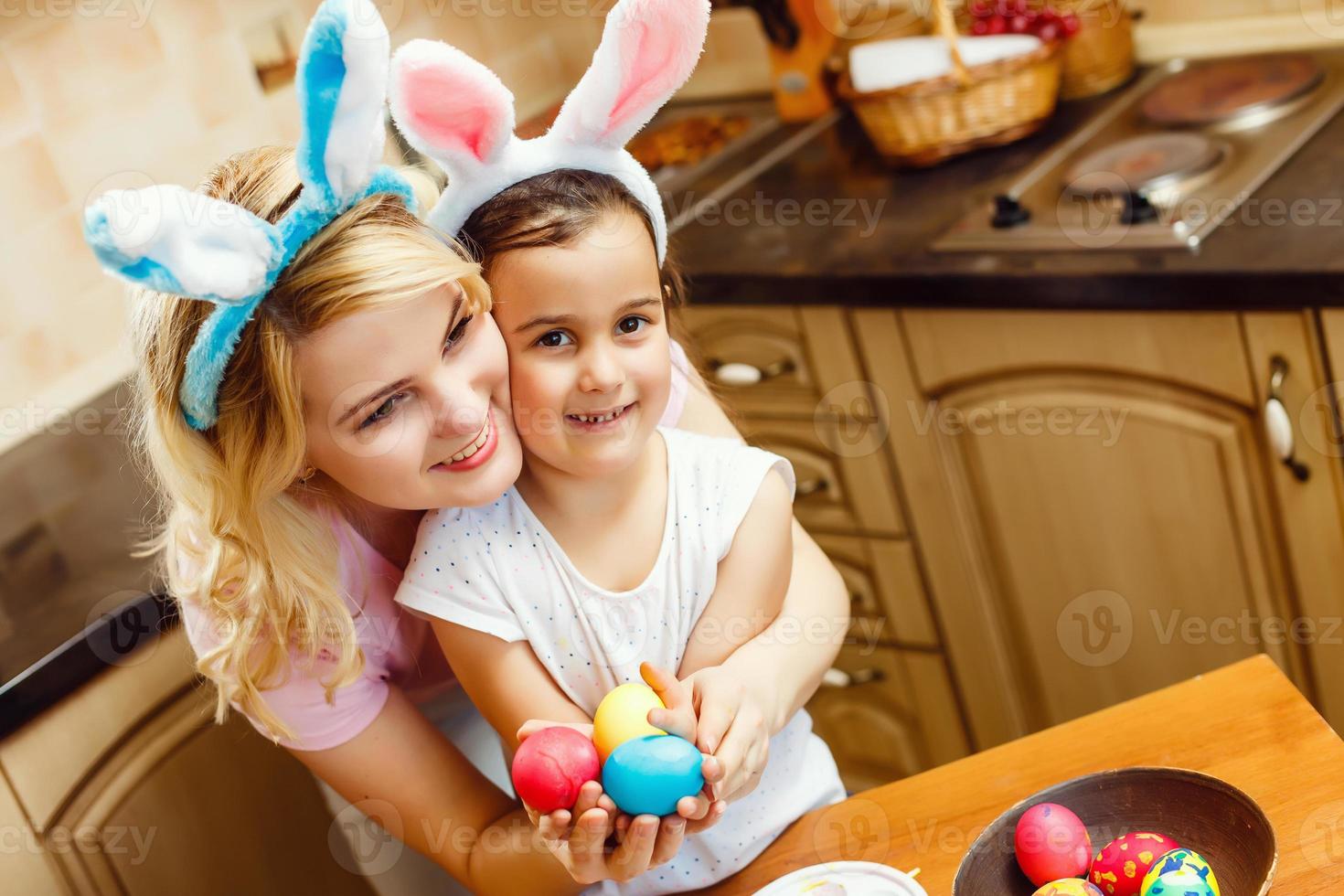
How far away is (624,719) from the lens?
87 cm

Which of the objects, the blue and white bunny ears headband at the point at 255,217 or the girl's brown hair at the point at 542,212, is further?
the girl's brown hair at the point at 542,212

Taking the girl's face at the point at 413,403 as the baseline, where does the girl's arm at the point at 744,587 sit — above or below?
below

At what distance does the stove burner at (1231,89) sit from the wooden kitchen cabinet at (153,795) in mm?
1330

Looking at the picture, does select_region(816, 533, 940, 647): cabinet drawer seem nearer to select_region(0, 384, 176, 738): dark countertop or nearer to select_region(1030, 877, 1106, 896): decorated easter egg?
select_region(0, 384, 176, 738): dark countertop

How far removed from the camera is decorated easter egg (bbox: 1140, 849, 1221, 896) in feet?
2.44

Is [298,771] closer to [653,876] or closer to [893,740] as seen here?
[653,876]

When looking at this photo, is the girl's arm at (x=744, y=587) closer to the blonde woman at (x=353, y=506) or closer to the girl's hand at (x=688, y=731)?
the blonde woman at (x=353, y=506)

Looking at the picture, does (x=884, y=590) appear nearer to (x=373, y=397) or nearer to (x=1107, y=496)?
(x=1107, y=496)

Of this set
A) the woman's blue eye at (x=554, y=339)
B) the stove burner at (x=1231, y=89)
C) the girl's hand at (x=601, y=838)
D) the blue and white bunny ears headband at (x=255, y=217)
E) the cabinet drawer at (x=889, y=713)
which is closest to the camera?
the blue and white bunny ears headband at (x=255, y=217)

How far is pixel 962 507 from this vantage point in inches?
68.3

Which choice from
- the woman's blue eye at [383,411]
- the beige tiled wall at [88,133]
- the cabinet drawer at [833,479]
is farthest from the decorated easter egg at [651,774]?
the beige tiled wall at [88,133]

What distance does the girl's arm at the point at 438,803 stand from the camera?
3.27 ft

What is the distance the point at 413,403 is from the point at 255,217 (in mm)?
152

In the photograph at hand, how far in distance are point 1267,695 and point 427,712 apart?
2.31 ft
